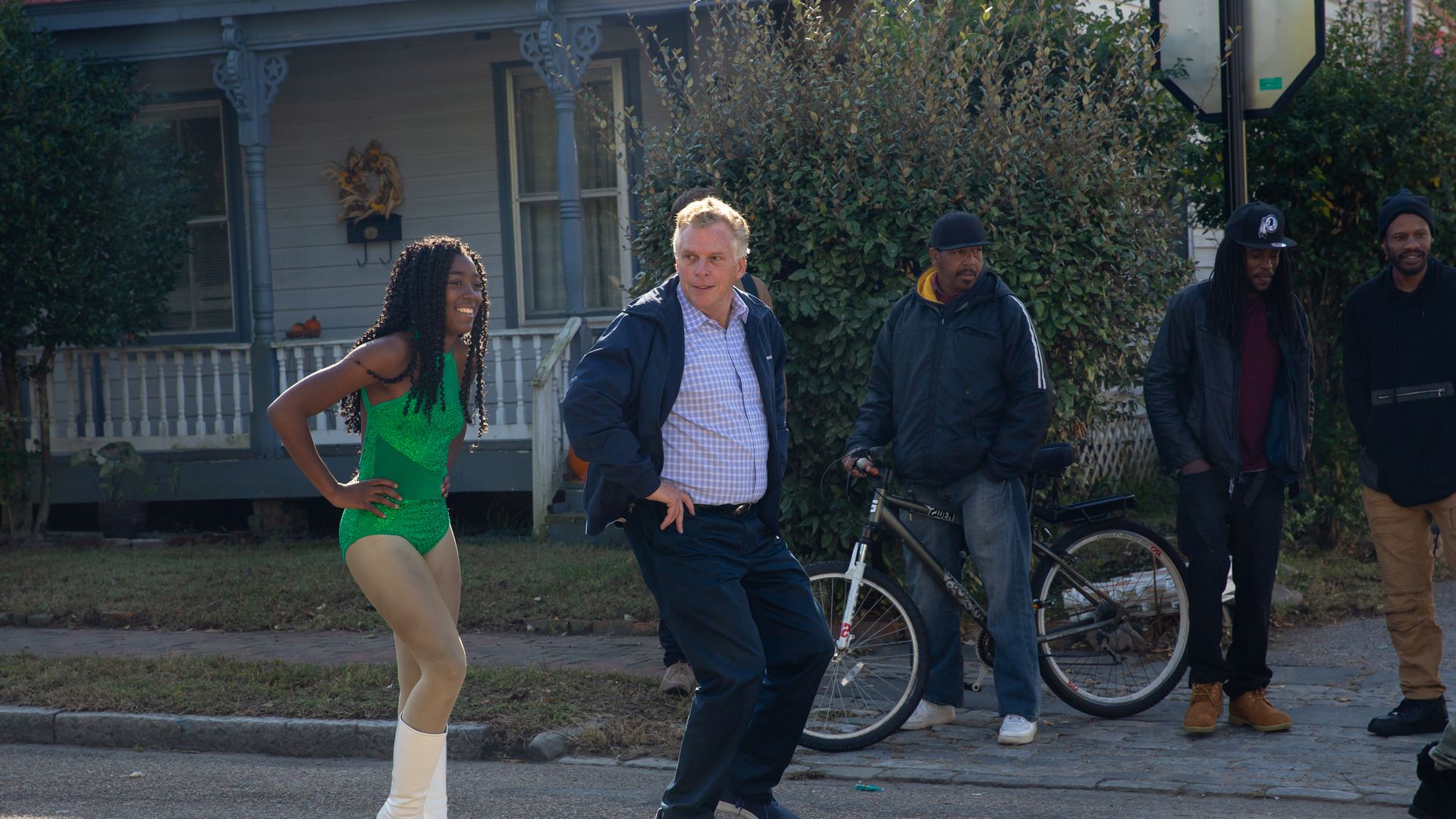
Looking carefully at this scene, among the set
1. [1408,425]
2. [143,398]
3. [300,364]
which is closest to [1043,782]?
[1408,425]

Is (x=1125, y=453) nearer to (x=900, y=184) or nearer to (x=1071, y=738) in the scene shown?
(x=900, y=184)

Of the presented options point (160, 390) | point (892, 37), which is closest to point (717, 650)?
point (892, 37)

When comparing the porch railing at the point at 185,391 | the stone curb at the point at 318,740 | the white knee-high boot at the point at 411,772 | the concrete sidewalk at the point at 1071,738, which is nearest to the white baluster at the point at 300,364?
the porch railing at the point at 185,391

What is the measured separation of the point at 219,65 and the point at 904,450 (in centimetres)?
913

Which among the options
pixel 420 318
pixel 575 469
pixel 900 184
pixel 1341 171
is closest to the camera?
pixel 420 318

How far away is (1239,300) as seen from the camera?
5977mm

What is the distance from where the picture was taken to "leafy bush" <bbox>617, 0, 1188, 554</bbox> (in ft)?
24.4

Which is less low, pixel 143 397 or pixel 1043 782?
pixel 143 397

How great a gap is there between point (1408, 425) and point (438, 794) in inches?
163

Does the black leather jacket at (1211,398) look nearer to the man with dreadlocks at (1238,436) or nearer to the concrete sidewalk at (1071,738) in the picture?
the man with dreadlocks at (1238,436)

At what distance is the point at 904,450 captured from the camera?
20.2 ft

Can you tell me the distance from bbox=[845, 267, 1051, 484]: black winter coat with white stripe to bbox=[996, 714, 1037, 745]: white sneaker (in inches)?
40.0

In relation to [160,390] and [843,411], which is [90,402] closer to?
[160,390]

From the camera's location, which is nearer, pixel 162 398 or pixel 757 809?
pixel 757 809
